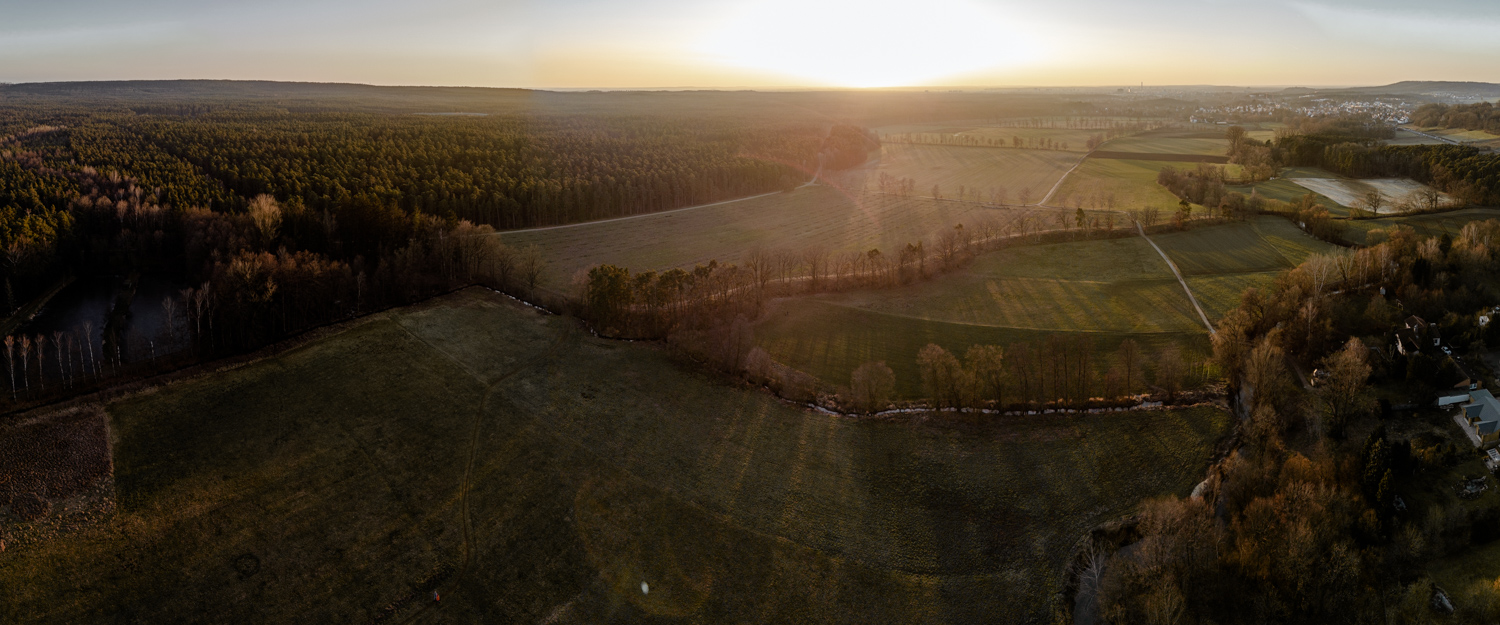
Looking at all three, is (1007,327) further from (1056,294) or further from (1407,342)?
(1407,342)

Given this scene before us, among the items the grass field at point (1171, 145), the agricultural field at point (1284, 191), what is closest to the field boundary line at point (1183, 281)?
the agricultural field at point (1284, 191)

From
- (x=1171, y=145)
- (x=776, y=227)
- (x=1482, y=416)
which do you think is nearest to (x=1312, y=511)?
(x=1482, y=416)

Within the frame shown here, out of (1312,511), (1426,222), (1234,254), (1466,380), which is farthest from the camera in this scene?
(1426,222)

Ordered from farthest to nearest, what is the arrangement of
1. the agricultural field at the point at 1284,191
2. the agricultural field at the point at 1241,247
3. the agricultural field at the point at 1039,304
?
the agricultural field at the point at 1284,191 < the agricultural field at the point at 1241,247 < the agricultural field at the point at 1039,304

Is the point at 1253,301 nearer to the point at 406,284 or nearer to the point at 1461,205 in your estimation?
the point at 1461,205

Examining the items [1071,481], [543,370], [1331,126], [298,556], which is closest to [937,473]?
[1071,481]

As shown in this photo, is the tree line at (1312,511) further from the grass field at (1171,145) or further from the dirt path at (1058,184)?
the grass field at (1171,145)
